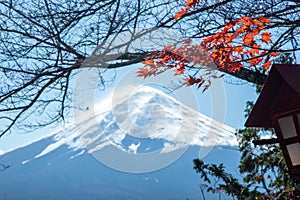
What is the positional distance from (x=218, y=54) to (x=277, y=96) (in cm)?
69

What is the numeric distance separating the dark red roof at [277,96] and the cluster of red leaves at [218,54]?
46 cm

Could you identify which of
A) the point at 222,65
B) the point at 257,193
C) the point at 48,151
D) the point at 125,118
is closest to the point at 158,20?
the point at 125,118

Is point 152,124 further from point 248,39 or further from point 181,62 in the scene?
point 248,39

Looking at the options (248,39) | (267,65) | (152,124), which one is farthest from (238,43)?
(152,124)

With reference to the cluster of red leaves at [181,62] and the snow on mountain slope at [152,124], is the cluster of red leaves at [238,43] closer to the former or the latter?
the cluster of red leaves at [181,62]

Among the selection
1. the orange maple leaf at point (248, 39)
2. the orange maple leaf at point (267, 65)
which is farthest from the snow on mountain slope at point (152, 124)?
the orange maple leaf at point (248, 39)

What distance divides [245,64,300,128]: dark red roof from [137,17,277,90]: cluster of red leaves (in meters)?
0.46

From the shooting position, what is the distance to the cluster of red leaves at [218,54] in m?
1.68

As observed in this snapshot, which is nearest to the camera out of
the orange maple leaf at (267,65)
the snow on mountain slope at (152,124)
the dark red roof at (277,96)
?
the dark red roof at (277,96)

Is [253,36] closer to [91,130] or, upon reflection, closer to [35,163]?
[91,130]

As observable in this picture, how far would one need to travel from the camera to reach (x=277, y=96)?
1.16m

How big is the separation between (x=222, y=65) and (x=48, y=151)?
24029 mm

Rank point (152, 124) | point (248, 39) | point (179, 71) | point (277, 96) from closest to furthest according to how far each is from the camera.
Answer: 1. point (277, 96)
2. point (248, 39)
3. point (179, 71)
4. point (152, 124)

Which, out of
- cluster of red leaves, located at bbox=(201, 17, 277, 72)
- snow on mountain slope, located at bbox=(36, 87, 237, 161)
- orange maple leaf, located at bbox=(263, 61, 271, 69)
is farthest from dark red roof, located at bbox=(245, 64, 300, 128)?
snow on mountain slope, located at bbox=(36, 87, 237, 161)
